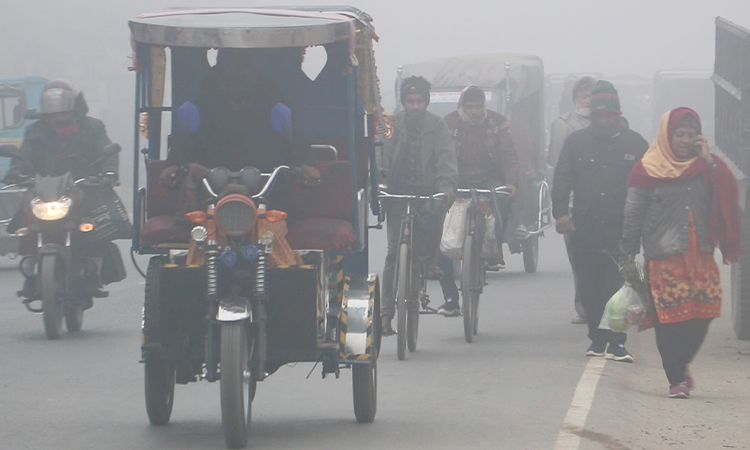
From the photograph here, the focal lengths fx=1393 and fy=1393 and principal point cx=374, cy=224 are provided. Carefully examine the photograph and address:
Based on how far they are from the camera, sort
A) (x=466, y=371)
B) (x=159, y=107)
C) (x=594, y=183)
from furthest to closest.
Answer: (x=594, y=183), (x=466, y=371), (x=159, y=107)

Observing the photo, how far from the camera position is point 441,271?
433 inches

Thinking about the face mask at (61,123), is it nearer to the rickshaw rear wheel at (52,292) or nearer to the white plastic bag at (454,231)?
the rickshaw rear wheel at (52,292)

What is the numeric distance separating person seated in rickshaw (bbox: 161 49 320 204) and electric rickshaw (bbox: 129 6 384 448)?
136 millimetres

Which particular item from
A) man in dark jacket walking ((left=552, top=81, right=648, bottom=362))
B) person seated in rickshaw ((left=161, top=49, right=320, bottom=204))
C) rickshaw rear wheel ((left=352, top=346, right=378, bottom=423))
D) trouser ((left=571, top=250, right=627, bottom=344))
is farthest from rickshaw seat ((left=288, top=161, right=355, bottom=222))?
trouser ((left=571, top=250, right=627, bottom=344))

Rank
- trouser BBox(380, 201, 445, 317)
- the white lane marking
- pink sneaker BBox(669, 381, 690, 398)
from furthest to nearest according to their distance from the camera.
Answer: trouser BBox(380, 201, 445, 317)
pink sneaker BBox(669, 381, 690, 398)
the white lane marking

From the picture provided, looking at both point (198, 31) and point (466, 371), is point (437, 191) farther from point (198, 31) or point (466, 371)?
point (198, 31)

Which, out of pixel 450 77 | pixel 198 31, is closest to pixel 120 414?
pixel 198 31

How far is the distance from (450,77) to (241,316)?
1668 centimetres

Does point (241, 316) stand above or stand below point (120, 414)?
above

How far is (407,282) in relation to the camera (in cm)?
973

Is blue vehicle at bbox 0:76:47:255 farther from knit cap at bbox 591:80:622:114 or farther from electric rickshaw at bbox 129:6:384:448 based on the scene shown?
electric rickshaw at bbox 129:6:384:448

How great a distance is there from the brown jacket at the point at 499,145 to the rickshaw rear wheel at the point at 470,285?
3.62 feet

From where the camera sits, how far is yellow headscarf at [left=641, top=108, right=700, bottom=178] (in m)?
8.12

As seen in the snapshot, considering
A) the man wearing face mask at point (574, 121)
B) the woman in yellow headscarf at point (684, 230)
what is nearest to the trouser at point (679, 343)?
the woman in yellow headscarf at point (684, 230)
